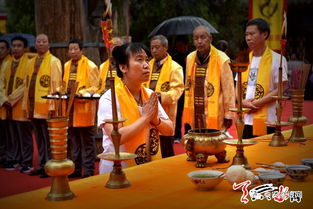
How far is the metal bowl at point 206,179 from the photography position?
192cm

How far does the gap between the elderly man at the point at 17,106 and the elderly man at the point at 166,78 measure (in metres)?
1.53

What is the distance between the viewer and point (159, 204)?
1794 millimetres

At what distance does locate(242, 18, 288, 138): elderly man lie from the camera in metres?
3.76

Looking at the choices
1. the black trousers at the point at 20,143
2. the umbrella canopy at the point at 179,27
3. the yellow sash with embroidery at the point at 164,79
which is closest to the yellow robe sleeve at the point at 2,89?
the black trousers at the point at 20,143

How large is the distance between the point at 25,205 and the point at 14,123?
4389 millimetres

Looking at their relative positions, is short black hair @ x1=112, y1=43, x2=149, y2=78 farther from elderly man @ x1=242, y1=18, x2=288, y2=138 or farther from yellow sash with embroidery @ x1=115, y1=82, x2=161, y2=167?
elderly man @ x1=242, y1=18, x2=288, y2=138

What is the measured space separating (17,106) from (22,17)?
9044 millimetres

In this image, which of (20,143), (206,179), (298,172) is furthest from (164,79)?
(206,179)

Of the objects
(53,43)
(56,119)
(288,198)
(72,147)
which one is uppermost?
(53,43)

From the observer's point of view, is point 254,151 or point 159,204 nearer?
point 159,204

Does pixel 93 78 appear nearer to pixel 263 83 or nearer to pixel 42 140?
pixel 42 140

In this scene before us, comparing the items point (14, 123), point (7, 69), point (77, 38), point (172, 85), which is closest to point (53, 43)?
point (77, 38)

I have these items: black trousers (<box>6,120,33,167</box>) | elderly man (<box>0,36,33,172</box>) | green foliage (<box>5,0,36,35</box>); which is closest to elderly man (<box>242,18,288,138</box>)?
elderly man (<box>0,36,33,172</box>)

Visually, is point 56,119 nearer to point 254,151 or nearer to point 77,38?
point 254,151
